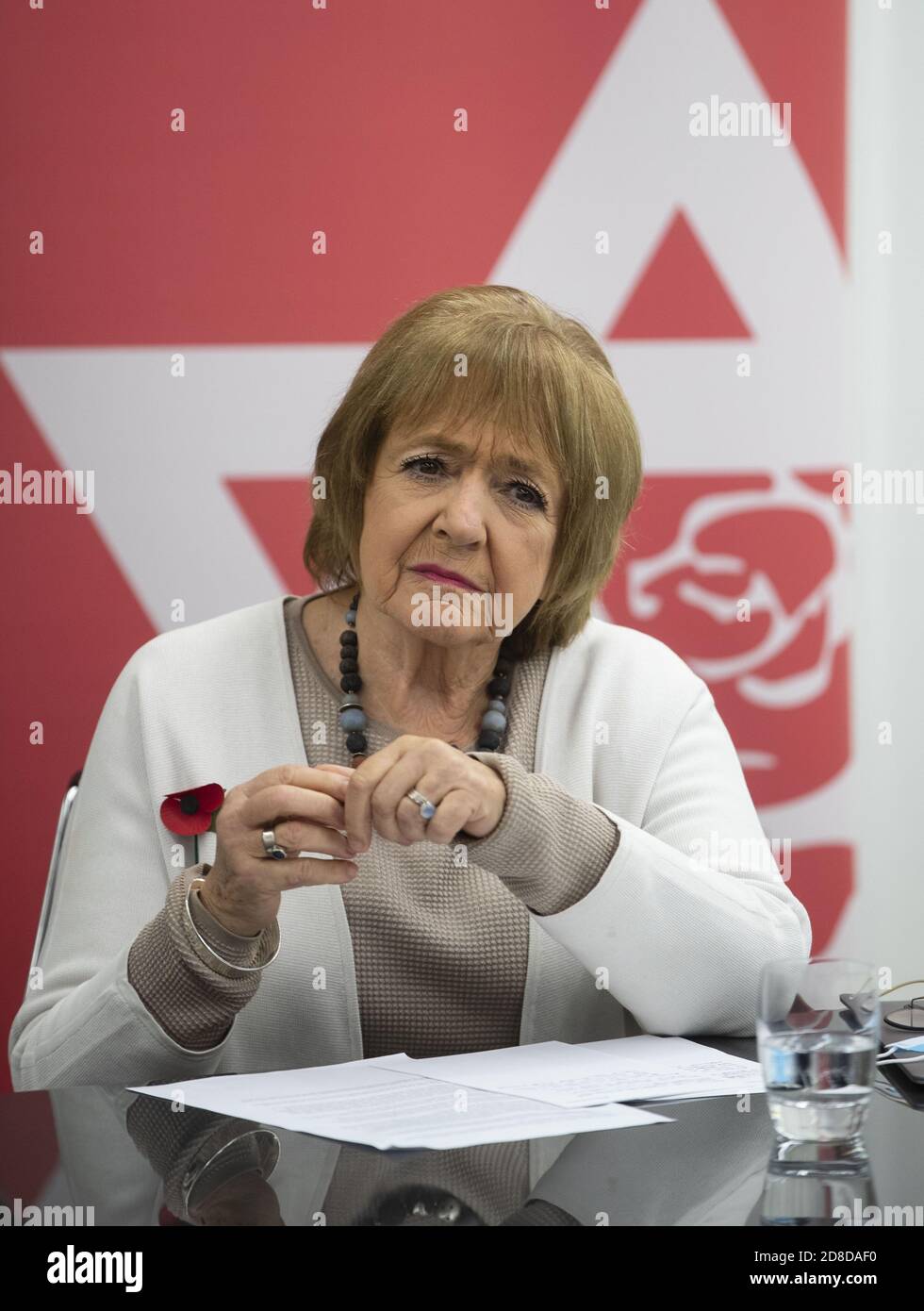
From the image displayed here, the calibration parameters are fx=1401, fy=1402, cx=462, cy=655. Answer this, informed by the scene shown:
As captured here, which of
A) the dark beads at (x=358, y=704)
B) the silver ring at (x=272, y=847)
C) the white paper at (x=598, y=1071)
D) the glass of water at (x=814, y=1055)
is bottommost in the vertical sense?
the white paper at (x=598, y=1071)

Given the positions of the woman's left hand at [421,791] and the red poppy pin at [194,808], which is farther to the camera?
the red poppy pin at [194,808]

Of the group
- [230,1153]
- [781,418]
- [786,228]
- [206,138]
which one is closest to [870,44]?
[786,228]

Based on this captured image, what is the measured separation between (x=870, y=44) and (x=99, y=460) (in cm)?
184

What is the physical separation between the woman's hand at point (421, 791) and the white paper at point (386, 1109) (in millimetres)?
225

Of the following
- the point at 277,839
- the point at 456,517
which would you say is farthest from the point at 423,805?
the point at 456,517

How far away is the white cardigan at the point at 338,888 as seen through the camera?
4.71 ft

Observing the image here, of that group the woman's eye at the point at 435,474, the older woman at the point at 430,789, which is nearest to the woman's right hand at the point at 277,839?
the older woman at the point at 430,789

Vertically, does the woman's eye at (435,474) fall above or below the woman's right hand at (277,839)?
above

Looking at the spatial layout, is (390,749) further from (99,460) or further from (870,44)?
(870,44)

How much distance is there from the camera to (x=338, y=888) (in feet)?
5.40

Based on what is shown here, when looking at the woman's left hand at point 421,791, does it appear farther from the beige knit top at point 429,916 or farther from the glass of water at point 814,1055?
the glass of water at point 814,1055

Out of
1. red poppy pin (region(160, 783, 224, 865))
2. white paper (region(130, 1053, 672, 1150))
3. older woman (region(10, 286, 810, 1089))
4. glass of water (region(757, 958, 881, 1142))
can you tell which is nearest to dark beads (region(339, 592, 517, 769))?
older woman (region(10, 286, 810, 1089))

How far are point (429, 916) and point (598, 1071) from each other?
42 cm

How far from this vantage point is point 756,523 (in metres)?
2.95
